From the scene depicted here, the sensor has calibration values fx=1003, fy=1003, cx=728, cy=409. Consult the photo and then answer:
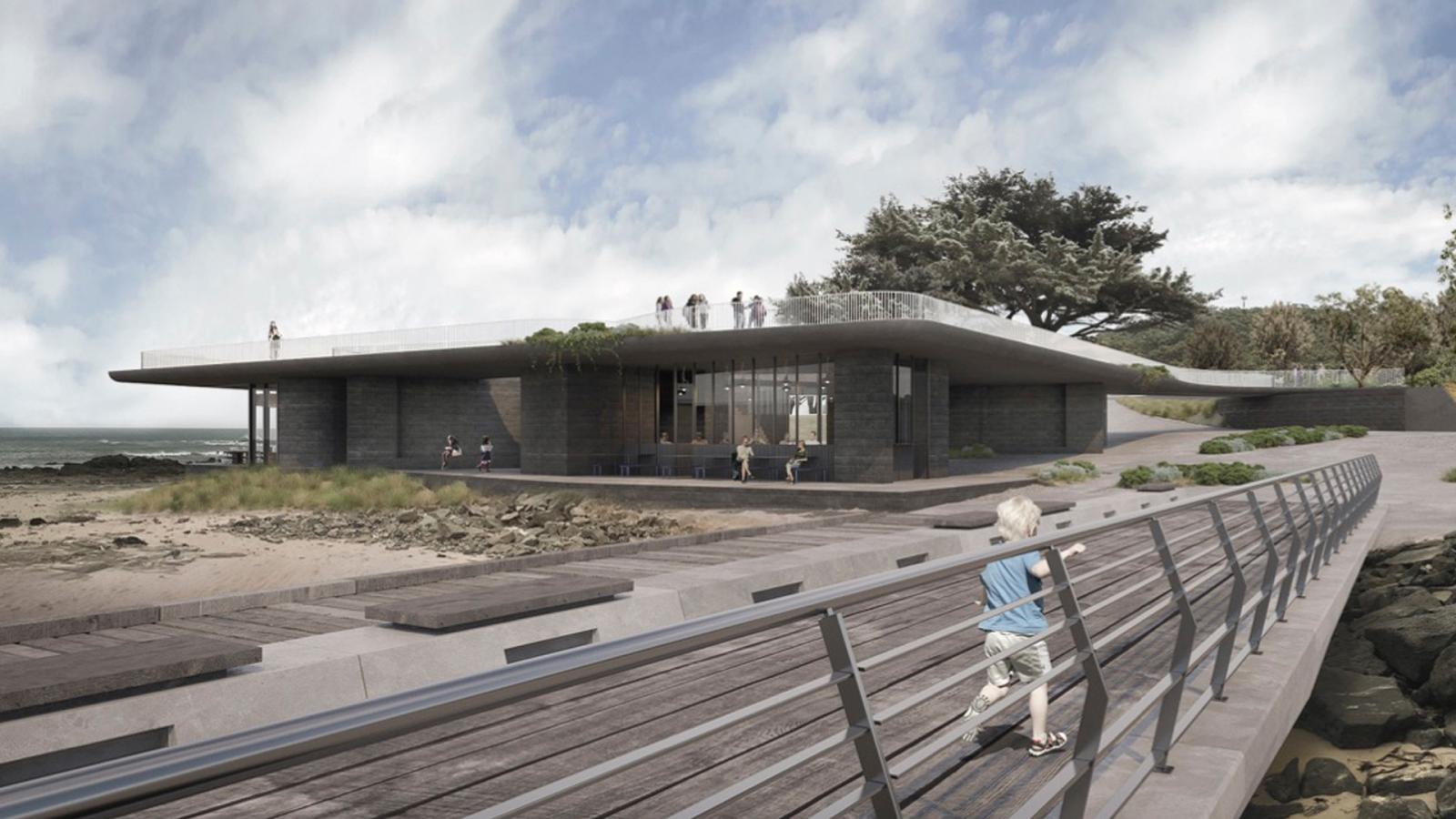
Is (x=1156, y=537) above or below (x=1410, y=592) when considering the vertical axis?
above

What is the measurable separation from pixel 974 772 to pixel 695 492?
23.4 meters

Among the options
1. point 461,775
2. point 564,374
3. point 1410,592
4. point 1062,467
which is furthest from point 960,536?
point 564,374

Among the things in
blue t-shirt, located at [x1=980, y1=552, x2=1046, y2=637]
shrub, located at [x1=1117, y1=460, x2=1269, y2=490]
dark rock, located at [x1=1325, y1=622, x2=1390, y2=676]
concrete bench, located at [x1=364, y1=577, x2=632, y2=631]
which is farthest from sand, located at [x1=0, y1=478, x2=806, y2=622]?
dark rock, located at [x1=1325, y1=622, x2=1390, y2=676]

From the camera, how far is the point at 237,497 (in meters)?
28.6

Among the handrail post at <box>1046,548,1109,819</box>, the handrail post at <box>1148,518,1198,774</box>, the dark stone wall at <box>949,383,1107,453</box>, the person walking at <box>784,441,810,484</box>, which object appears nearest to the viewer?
the handrail post at <box>1046,548,1109,819</box>

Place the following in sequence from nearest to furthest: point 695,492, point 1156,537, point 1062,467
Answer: point 1156,537 → point 695,492 → point 1062,467

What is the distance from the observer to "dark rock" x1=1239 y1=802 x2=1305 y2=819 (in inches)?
291

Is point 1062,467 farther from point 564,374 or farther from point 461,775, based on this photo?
point 461,775

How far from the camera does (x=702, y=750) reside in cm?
466

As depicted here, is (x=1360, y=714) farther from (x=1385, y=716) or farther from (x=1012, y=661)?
(x=1012, y=661)

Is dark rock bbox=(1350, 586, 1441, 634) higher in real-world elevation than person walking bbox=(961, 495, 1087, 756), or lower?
lower

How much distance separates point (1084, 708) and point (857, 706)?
161 centimetres

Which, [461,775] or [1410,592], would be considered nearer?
[461,775]

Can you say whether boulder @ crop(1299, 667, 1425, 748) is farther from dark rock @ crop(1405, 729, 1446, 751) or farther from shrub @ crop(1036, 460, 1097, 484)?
shrub @ crop(1036, 460, 1097, 484)
